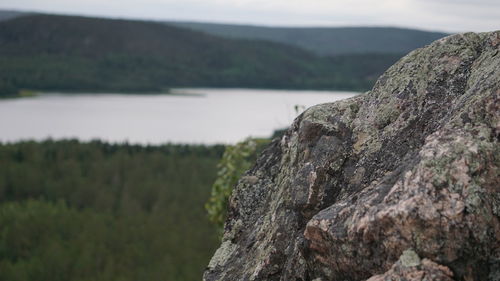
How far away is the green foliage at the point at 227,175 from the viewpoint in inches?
365

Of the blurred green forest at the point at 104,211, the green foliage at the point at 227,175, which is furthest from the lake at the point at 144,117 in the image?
the green foliage at the point at 227,175

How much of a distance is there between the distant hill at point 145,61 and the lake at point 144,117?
1464 centimetres

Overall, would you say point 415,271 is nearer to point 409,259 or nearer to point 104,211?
point 409,259

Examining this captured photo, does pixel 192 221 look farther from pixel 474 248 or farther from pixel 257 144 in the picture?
pixel 474 248

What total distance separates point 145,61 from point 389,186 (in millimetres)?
178292

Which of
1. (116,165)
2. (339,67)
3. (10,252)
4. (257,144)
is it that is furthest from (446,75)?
(339,67)

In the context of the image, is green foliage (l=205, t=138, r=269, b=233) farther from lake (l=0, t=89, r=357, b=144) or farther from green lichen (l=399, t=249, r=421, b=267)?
Answer: lake (l=0, t=89, r=357, b=144)

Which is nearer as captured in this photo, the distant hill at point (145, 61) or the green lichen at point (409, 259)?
the green lichen at point (409, 259)

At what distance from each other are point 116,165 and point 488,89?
200ft

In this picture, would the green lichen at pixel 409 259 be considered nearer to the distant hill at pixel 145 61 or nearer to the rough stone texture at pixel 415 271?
the rough stone texture at pixel 415 271

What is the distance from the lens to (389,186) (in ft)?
10.9

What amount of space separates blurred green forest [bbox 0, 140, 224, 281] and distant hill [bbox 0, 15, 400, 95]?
77355 mm

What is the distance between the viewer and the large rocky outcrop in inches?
118

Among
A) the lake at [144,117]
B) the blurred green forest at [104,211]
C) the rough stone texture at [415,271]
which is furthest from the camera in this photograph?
the lake at [144,117]
